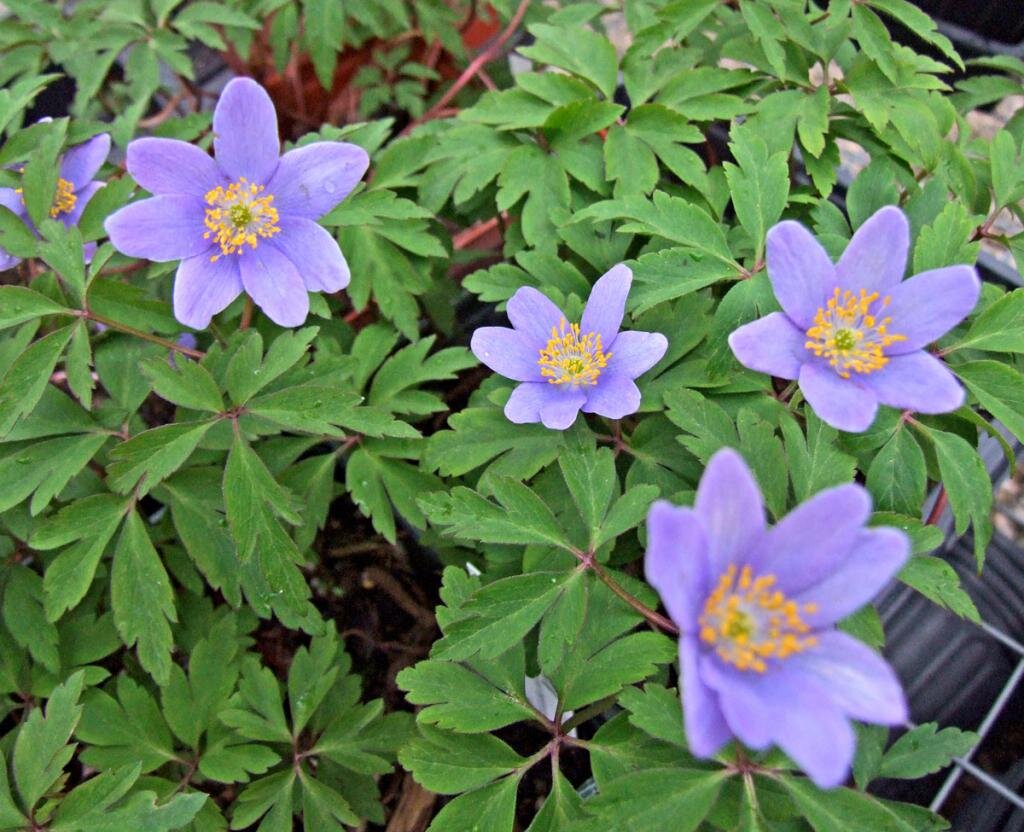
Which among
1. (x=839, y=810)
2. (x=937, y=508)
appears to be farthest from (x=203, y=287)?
(x=937, y=508)

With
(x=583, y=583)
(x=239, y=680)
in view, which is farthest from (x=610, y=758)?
(x=239, y=680)

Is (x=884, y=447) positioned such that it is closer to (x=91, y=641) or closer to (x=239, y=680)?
(x=239, y=680)

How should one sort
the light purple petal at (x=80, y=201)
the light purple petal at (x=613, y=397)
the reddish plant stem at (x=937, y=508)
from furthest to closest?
the light purple petal at (x=80, y=201)
the reddish plant stem at (x=937, y=508)
the light purple petal at (x=613, y=397)

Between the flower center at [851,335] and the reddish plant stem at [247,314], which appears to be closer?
the flower center at [851,335]

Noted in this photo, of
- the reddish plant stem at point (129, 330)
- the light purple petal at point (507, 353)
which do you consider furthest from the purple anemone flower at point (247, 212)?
the light purple petal at point (507, 353)

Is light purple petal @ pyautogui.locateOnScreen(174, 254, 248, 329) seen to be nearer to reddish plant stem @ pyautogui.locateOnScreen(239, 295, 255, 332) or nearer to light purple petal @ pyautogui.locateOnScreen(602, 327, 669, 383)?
reddish plant stem @ pyautogui.locateOnScreen(239, 295, 255, 332)

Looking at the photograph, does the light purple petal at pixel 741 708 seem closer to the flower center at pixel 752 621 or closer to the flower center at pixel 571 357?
the flower center at pixel 752 621

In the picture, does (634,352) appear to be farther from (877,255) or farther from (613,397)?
(877,255)
